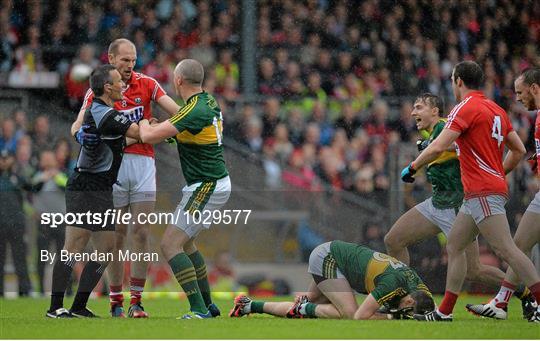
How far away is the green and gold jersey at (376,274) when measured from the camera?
7.92 meters

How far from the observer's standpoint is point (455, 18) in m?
15.6

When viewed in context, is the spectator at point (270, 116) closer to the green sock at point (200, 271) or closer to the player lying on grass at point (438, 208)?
the player lying on grass at point (438, 208)

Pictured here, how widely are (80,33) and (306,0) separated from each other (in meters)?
3.17

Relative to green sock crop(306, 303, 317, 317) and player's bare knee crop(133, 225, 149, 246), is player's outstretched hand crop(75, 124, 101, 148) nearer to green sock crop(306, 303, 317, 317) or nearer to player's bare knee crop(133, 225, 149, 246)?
player's bare knee crop(133, 225, 149, 246)

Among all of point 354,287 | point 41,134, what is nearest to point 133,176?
point 354,287

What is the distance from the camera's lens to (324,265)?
8344 millimetres

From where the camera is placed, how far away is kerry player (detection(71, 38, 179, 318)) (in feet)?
28.2

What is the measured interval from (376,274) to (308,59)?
7.42 m

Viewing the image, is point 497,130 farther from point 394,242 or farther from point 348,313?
point 348,313

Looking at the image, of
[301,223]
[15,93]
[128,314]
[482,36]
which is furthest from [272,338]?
[482,36]

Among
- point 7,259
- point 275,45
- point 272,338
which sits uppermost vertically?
point 275,45

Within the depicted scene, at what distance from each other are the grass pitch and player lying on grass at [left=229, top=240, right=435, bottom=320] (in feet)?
0.52

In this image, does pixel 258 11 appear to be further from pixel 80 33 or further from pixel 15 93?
pixel 15 93

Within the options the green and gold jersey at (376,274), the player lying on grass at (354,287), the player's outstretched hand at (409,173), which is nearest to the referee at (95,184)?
the player lying on grass at (354,287)
